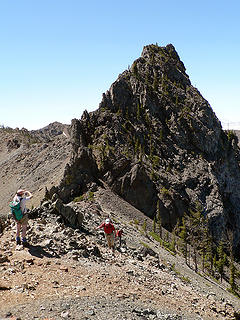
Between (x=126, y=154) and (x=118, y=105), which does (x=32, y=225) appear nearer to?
(x=126, y=154)

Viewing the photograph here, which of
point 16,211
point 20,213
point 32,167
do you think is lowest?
point 20,213

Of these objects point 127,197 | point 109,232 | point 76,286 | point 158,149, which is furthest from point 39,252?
point 158,149

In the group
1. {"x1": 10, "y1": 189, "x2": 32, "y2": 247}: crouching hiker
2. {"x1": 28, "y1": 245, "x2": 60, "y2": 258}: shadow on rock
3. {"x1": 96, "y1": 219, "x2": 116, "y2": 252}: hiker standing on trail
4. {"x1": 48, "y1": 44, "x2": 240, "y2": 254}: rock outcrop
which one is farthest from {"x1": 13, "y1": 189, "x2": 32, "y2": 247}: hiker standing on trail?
{"x1": 48, "y1": 44, "x2": 240, "y2": 254}: rock outcrop

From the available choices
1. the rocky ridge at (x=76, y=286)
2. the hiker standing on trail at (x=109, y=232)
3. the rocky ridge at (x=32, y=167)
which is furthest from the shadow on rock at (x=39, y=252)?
the rocky ridge at (x=32, y=167)

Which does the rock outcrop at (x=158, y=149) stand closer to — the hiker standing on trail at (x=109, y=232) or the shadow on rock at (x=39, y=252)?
the hiker standing on trail at (x=109, y=232)

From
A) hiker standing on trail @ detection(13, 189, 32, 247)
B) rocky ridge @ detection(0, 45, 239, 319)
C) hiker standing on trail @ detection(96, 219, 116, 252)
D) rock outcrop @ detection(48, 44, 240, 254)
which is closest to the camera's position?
rocky ridge @ detection(0, 45, 239, 319)

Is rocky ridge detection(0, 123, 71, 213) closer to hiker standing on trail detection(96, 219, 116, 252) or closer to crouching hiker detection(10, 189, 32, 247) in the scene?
hiker standing on trail detection(96, 219, 116, 252)

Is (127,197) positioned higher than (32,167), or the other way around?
(32,167)

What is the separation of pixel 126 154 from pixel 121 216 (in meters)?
21.8

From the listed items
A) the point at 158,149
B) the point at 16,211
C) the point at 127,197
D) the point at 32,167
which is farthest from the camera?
the point at 32,167

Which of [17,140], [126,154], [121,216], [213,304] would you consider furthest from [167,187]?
[17,140]

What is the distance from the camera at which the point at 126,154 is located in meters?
78.2

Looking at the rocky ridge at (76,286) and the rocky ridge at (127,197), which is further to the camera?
the rocky ridge at (127,197)

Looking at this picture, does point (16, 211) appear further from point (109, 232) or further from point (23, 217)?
point (109, 232)
